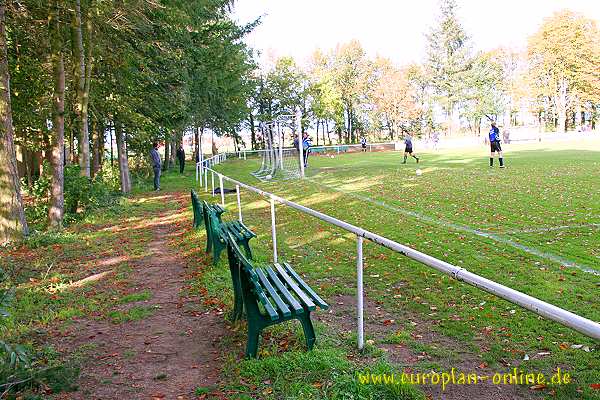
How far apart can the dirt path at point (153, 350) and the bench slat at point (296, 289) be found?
0.86 metres

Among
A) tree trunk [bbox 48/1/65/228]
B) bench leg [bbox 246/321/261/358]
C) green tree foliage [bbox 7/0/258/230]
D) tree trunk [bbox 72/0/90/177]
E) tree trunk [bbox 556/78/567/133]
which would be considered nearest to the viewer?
bench leg [bbox 246/321/261/358]

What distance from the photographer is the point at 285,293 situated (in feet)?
13.4

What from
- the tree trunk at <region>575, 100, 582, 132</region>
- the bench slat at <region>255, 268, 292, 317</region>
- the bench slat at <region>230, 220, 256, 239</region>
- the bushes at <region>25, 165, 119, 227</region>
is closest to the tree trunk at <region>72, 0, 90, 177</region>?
the bushes at <region>25, 165, 119, 227</region>

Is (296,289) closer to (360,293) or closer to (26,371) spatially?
(360,293)

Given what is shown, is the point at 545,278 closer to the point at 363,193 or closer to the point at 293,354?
the point at 293,354

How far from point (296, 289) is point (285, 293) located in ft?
0.43

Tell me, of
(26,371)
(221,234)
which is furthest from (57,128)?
(26,371)

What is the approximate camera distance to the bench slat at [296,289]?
150 inches

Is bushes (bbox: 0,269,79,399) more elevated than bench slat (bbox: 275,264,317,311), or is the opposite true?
bench slat (bbox: 275,264,317,311)

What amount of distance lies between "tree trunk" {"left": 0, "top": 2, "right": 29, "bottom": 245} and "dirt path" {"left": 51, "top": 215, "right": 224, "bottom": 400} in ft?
14.4

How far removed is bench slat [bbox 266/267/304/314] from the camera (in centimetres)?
375

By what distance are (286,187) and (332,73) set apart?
5515 centimetres

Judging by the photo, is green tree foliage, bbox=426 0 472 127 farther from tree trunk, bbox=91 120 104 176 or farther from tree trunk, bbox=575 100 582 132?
tree trunk, bbox=91 120 104 176

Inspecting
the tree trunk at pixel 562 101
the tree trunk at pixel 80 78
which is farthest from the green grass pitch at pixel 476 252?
the tree trunk at pixel 562 101
